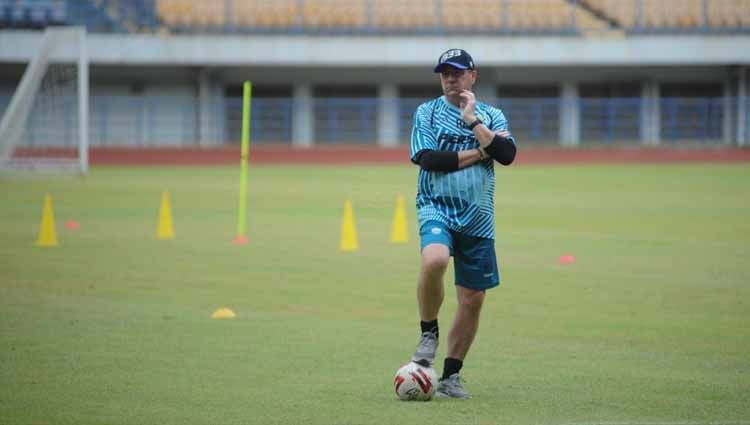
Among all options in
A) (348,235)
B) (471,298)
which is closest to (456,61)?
(471,298)

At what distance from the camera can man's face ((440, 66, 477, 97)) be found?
7230 mm

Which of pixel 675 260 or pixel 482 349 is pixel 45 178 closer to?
pixel 675 260

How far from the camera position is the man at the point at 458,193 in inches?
286

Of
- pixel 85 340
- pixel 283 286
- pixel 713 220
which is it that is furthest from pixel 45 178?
pixel 85 340

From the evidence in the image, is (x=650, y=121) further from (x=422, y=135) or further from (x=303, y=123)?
(x=422, y=135)

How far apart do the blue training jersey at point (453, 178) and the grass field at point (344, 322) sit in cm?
111

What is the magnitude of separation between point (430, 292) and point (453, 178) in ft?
2.28

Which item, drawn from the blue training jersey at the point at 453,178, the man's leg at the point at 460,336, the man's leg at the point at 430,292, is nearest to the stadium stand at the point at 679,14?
the blue training jersey at the point at 453,178

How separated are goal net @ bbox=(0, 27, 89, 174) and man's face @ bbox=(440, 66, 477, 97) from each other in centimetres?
2890

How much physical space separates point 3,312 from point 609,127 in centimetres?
4156

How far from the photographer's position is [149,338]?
9789 mm

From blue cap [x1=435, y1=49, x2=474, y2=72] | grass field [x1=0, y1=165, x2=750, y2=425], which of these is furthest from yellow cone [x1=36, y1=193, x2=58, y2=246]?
blue cap [x1=435, y1=49, x2=474, y2=72]

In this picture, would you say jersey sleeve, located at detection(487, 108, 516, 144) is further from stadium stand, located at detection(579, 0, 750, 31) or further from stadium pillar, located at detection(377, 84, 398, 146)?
stadium stand, located at detection(579, 0, 750, 31)

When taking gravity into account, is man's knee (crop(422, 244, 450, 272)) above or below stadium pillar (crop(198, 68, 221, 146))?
below
